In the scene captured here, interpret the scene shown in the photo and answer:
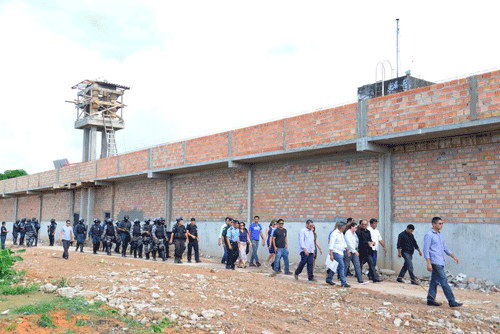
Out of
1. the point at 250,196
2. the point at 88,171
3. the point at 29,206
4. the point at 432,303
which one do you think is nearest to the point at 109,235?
the point at 250,196

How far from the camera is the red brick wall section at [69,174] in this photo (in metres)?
28.4

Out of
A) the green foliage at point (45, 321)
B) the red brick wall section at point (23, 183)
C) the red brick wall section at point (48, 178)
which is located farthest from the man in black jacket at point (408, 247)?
the red brick wall section at point (23, 183)

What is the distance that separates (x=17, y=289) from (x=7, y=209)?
35481 millimetres

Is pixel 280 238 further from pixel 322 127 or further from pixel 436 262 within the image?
pixel 436 262

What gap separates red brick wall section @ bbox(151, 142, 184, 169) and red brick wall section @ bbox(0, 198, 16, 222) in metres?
23.8

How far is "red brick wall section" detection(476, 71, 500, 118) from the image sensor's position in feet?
32.0

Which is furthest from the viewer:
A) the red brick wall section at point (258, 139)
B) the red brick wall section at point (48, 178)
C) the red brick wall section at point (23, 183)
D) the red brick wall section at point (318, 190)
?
the red brick wall section at point (23, 183)

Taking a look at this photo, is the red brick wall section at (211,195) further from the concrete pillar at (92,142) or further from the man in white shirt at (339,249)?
the concrete pillar at (92,142)

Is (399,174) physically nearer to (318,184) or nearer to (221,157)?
(318,184)

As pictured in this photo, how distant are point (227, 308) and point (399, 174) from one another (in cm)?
664

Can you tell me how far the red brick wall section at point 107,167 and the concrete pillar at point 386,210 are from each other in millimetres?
15686

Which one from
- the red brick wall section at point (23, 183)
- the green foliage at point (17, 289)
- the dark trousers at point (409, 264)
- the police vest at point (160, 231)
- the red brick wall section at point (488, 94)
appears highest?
the red brick wall section at point (488, 94)

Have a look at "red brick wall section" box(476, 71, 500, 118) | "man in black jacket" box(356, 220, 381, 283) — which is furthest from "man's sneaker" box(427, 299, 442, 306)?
"red brick wall section" box(476, 71, 500, 118)

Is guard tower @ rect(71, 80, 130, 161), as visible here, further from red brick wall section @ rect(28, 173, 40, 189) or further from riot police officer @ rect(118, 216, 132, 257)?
→ riot police officer @ rect(118, 216, 132, 257)
